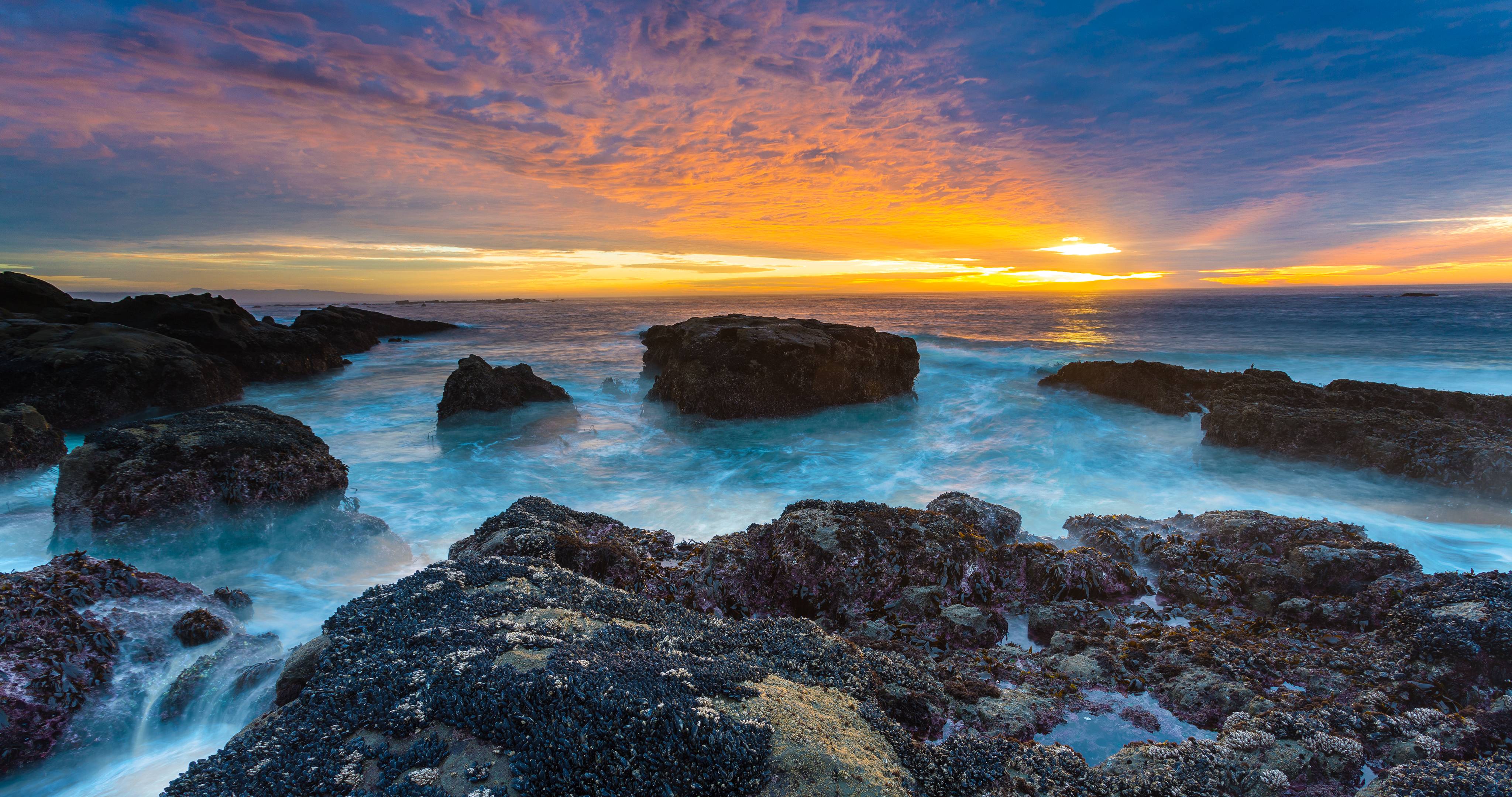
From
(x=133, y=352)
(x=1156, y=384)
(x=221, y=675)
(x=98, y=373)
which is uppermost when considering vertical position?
(x=133, y=352)

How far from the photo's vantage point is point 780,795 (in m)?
2.64

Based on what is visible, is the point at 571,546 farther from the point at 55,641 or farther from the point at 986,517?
the point at 986,517

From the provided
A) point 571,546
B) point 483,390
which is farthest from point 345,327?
point 571,546

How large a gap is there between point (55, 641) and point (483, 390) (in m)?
12.7

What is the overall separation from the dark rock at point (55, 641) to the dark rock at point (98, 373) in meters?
14.1

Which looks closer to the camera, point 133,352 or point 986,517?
point 986,517

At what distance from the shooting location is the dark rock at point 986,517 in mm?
7828

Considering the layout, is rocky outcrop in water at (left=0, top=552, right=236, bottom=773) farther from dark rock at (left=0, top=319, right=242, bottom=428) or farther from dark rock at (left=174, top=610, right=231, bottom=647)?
dark rock at (left=0, top=319, right=242, bottom=428)

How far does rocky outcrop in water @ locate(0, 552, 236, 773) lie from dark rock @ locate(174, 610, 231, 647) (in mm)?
82

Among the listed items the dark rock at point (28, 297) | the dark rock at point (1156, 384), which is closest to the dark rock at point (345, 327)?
the dark rock at point (28, 297)

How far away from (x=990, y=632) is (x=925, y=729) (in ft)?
6.64

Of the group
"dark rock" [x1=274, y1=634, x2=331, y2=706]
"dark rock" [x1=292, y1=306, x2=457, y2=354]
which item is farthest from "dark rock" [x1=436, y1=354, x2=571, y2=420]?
"dark rock" [x1=292, y1=306, x2=457, y2=354]

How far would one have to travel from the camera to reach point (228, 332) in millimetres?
23031

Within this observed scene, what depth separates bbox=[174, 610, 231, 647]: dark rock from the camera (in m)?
5.15
